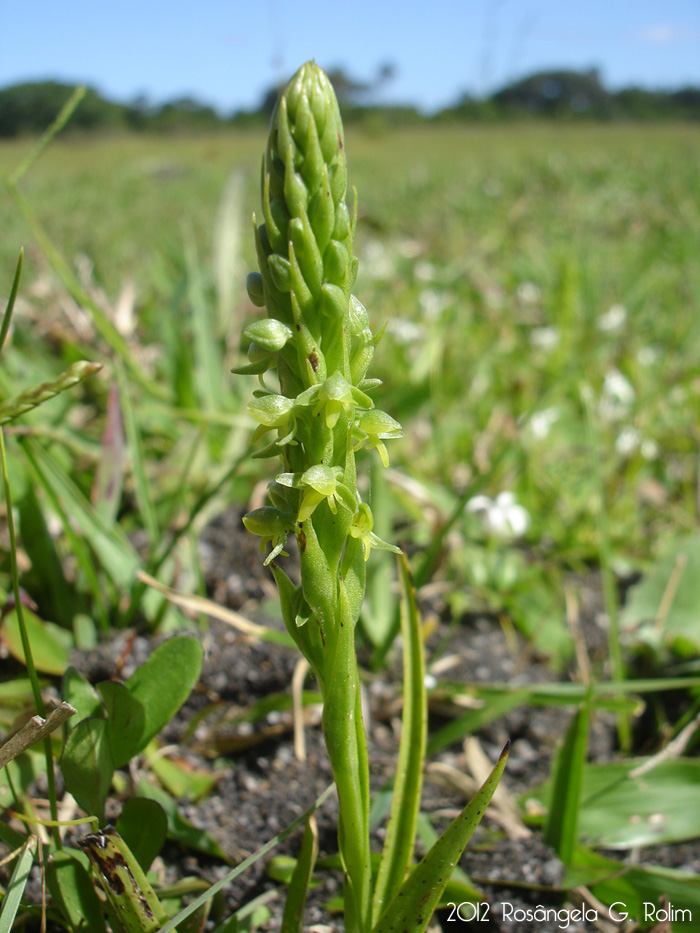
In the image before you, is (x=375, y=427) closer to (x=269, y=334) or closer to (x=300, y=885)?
(x=269, y=334)

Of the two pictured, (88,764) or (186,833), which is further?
(186,833)

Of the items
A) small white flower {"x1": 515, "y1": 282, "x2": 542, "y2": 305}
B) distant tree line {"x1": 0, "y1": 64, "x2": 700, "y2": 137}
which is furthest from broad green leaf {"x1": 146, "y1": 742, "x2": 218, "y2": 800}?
distant tree line {"x1": 0, "y1": 64, "x2": 700, "y2": 137}

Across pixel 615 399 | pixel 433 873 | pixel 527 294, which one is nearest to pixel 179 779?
pixel 433 873

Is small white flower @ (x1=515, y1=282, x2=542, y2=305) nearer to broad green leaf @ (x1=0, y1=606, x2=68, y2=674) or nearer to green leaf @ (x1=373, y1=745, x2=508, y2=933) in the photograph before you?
broad green leaf @ (x1=0, y1=606, x2=68, y2=674)

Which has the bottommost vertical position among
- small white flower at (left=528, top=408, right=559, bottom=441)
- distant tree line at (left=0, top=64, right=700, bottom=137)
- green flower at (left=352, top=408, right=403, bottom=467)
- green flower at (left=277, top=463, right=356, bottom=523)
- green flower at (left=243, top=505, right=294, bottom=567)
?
small white flower at (left=528, top=408, right=559, bottom=441)

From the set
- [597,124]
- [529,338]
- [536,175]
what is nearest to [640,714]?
[529,338]

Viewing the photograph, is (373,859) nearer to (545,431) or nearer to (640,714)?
(640,714)
